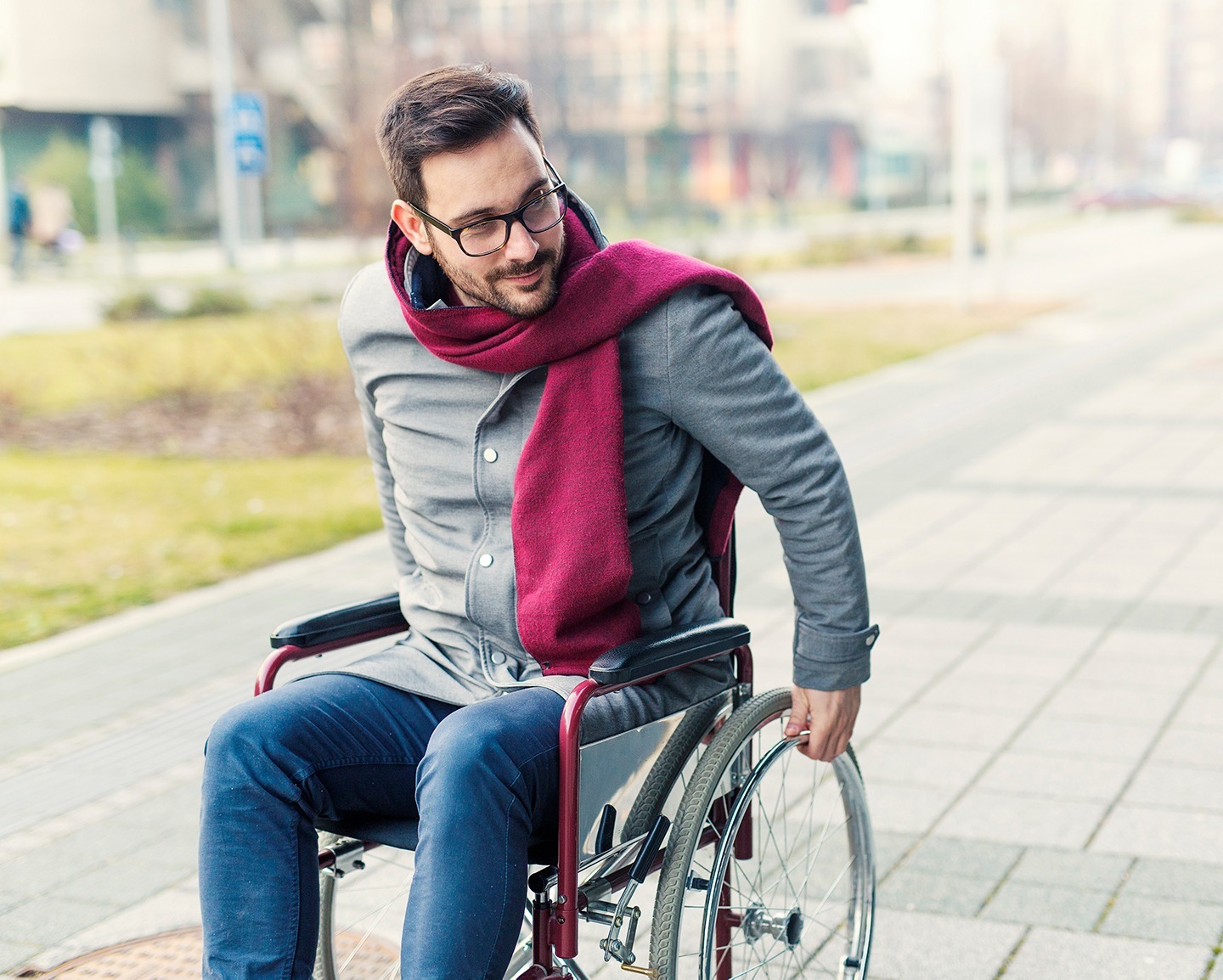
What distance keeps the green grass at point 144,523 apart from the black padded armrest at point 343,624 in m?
3.34

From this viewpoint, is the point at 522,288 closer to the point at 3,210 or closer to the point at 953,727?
the point at 953,727

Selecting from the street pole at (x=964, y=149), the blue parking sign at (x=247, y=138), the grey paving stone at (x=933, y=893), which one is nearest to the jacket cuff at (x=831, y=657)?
the grey paving stone at (x=933, y=893)

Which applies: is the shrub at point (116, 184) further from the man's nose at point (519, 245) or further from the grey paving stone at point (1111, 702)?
the man's nose at point (519, 245)

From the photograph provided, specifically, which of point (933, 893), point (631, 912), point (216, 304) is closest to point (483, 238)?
point (631, 912)

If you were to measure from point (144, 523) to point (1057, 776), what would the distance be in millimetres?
4884

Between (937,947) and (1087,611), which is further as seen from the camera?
(1087,611)

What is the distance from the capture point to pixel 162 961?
3.01 metres

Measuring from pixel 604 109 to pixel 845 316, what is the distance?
3707cm

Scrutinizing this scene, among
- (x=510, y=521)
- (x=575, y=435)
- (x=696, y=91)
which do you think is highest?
(x=696, y=91)

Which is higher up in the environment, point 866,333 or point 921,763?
point 866,333

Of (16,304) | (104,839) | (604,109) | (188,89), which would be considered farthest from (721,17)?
(104,839)

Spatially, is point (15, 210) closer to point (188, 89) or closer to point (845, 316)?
point (188, 89)

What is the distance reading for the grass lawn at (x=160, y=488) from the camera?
6.38m

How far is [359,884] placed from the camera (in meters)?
3.39
